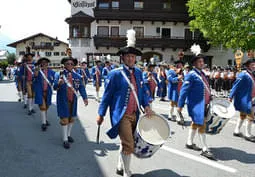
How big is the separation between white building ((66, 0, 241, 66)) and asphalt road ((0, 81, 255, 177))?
83.8 feet

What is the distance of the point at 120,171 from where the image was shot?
15.3 ft

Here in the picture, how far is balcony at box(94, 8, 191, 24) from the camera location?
3209cm

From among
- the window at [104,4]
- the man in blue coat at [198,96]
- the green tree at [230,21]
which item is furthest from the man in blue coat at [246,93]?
the window at [104,4]

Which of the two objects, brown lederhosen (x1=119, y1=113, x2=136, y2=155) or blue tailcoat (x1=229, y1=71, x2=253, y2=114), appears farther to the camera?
blue tailcoat (x1=229, y1=71, x2=253, y2=114)

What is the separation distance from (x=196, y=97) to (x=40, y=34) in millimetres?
46509

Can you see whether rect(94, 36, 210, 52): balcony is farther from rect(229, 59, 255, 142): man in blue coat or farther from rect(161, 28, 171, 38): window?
rect(229, 59, 255, 142): man in blue coat

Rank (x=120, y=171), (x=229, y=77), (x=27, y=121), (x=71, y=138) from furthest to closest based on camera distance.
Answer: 1. (x=229, y=77)
2. (x=27, y=121)
3. (x=71, y=138)
4. (x=120, y=171)

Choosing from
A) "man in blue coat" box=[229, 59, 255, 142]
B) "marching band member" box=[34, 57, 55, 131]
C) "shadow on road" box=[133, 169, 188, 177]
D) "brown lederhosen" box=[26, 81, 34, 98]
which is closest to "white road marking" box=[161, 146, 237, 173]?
"shadow on road" box=[133, 169, 188, 177]

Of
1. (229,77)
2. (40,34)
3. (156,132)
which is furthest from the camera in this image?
(40,34)

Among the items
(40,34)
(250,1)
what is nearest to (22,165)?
(250,1)

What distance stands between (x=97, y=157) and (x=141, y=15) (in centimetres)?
2873

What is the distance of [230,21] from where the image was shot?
20078mm

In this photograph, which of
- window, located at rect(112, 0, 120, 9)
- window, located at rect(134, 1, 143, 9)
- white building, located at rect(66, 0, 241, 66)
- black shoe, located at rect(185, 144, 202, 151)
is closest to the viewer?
black shoe, located at rect(185, 144, 202, 151)

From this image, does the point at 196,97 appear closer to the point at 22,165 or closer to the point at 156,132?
the point at 156,132
